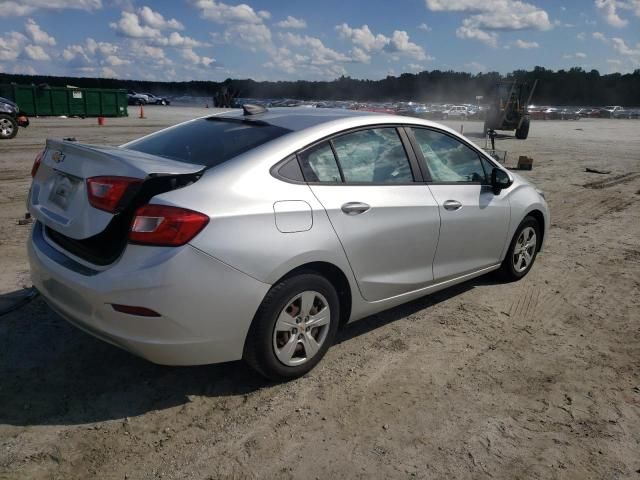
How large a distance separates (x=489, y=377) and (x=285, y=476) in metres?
1.61

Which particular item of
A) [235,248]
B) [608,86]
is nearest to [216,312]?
[235,248]

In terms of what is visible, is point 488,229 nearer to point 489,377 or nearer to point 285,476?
point 489,377

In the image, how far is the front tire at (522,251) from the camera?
5.16 m

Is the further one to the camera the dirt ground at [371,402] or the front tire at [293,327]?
the front tire at [293,327]

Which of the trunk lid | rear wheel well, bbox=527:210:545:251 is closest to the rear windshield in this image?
the trunk lid

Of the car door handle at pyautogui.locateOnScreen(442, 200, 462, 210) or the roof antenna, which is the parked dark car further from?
the car door handle at pyautogui.locateOnScreen(442, 200, 462, 210)

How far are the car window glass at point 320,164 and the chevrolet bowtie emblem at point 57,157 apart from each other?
1455mm

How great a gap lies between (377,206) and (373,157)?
1.32 feet

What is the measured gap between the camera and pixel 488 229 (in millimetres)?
4621

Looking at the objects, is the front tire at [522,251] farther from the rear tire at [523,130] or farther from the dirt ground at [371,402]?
the rear tire at [523,130]

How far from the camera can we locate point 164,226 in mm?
2773

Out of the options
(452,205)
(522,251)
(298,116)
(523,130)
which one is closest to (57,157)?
(298,116)

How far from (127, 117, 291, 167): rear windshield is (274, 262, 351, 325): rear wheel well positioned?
2.57 feet

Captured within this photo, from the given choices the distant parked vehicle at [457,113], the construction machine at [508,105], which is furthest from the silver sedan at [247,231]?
the distant parked vehicle at [457,113]
